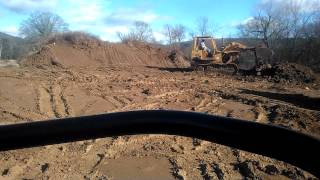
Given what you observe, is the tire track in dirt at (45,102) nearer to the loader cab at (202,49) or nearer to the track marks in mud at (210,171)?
the track marks in mud at (210,171)

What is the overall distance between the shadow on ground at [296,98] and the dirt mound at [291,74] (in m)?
6.38

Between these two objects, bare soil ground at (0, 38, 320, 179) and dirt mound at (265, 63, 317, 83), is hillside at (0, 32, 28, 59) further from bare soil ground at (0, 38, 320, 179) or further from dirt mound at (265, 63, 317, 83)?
dirt mound at (265, 63, 317, 83)

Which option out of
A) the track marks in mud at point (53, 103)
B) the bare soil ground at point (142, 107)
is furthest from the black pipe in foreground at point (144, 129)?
the track marks in mud at point (53, 103)

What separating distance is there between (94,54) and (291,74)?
1954 cm

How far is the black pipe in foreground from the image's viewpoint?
142 centimetres

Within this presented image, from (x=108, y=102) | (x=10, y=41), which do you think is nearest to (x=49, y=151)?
(x=108, y=102)

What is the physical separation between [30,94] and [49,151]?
9.47m

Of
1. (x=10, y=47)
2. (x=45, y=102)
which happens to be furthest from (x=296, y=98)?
(x=10, y=47)

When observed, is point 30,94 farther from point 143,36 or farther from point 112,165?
point 143,36

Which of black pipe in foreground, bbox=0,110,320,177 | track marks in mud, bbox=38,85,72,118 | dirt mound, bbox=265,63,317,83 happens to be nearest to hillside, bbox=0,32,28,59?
dirt mound, bbox=265,63,317,83

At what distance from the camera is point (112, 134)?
162cm

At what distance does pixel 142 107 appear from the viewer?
44.8 feet

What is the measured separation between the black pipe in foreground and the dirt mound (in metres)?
22.7

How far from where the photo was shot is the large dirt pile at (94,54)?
3669 centimetres
